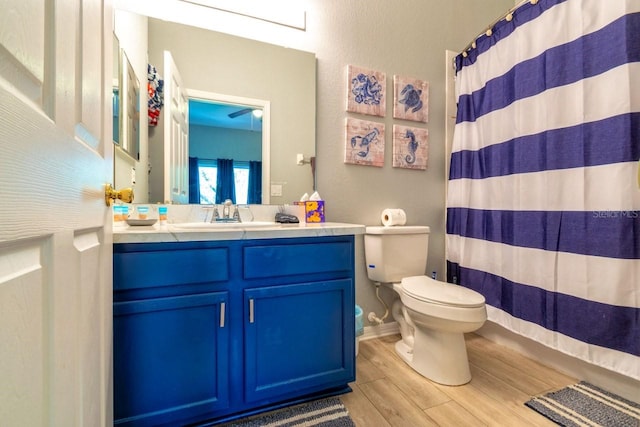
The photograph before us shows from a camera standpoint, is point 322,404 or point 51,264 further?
point 322,404

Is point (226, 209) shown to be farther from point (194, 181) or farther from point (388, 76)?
point (388, 76)

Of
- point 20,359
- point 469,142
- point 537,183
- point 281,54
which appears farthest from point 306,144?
point 20,359

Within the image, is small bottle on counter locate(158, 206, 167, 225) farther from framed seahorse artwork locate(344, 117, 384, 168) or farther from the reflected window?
framed seahorse artwork locate(344, 117, 384, 168)

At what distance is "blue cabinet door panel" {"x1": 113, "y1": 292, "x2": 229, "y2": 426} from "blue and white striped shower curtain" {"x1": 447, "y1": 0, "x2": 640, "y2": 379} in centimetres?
166

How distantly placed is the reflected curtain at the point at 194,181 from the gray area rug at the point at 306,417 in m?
1.12

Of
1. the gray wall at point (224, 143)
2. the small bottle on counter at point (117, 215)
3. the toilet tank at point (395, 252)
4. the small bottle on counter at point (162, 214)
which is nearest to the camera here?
the small bottle on counter at point (117, 215)

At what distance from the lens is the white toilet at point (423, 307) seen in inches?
56.3

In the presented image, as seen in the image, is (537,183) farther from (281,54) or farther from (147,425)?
(147,425)

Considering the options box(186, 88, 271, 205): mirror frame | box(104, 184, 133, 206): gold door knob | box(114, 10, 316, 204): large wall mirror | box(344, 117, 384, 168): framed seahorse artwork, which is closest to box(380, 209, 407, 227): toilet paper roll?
box(344, 117, 384, 168): framed seahorse artwork

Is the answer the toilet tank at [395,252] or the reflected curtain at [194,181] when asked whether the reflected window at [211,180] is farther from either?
the toilet tank at [395,252]

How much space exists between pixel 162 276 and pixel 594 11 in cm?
229

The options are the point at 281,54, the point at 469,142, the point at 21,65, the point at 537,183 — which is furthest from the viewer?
the point at 469,142

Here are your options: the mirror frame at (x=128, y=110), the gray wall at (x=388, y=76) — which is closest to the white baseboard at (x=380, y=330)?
the gray wall at (x=388, y=76)

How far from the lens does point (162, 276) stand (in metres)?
1.04
